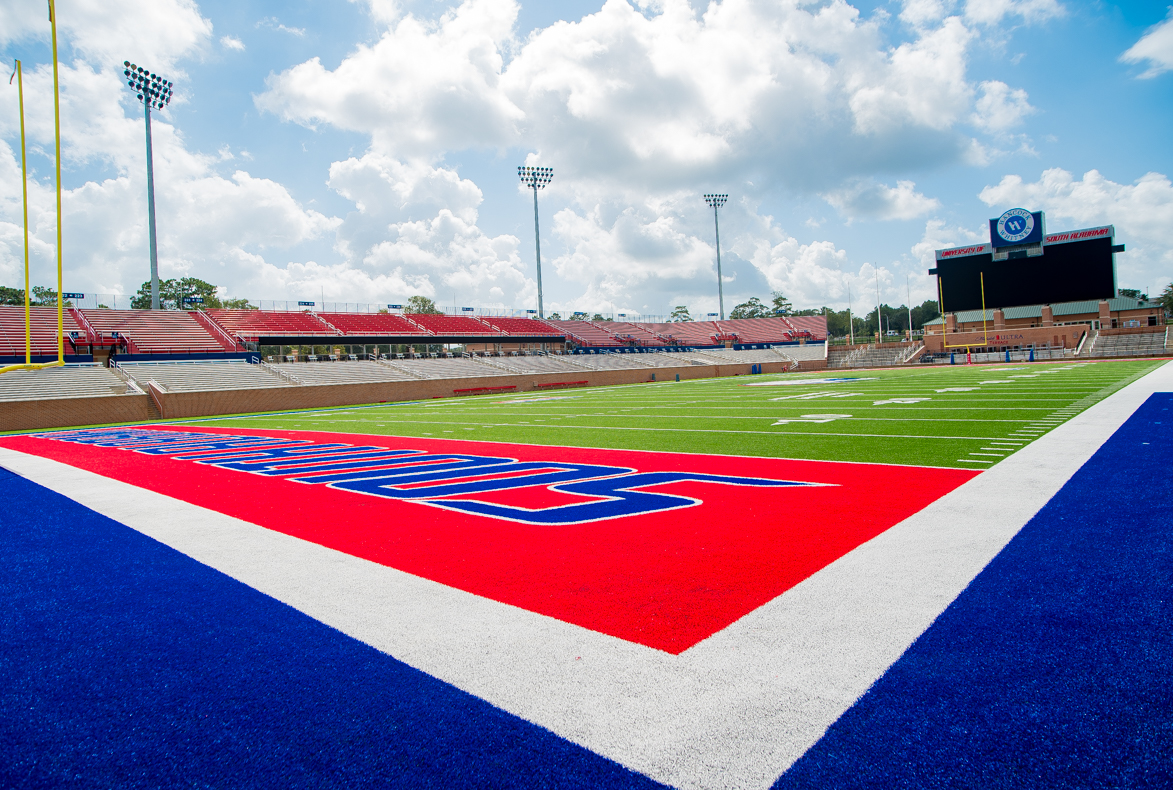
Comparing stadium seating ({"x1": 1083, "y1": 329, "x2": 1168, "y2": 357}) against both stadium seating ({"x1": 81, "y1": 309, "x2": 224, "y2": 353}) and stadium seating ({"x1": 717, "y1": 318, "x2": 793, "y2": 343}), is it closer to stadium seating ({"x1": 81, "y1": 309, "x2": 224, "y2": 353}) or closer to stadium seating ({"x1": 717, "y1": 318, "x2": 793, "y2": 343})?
stadium seating ({"x1": 717, "y1": 318, "x2": 793, "y2": 343})

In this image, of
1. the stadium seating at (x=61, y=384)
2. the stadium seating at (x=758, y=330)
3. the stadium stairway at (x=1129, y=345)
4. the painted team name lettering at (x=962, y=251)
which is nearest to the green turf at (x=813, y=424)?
the stadium seating at (x=61, y=384)

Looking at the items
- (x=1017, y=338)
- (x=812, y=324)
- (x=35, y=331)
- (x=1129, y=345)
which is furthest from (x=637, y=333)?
(x=35, y=331)

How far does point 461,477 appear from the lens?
8125mm

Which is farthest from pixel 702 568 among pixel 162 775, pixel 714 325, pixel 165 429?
pixel 714 325

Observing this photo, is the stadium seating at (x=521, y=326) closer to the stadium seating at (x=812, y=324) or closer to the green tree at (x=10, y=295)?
the stadium seating at (x=812, y=324)

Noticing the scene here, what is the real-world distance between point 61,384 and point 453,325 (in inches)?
1087

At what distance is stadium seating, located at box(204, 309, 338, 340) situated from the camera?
40531 millimetres

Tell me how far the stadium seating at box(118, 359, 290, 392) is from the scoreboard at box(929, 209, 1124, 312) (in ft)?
176

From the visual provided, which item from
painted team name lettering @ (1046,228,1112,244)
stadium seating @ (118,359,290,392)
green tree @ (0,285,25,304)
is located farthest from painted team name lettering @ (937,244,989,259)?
green tree @ (0,285,25,304)

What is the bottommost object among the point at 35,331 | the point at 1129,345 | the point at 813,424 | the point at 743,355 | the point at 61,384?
the point at 813,424

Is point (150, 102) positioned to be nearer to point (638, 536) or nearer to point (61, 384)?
point (61, 384)

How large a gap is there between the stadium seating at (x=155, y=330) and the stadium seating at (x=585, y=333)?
2892 cm

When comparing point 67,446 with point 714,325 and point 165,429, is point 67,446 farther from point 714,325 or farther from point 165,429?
point 714,325

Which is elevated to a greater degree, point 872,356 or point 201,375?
point 872,356
